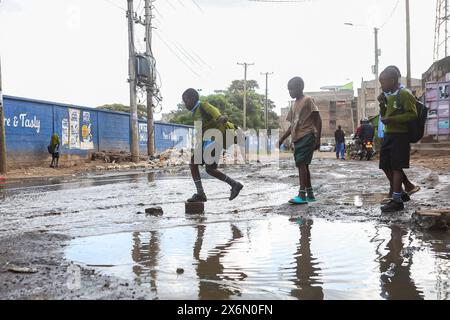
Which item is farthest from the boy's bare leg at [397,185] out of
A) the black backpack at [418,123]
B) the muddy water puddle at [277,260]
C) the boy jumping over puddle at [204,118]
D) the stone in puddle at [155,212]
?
the stone in puddle at [155,212]

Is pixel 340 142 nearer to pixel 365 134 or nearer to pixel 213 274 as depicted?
pixel 365 134

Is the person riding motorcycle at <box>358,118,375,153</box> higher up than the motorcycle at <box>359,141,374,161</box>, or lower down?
higher up

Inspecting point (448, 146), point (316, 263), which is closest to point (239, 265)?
point (316, 263)

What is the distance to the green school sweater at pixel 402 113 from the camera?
16.0 ft

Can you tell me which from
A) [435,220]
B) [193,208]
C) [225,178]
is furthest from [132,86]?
[435,220]

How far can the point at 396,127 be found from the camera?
4969mm

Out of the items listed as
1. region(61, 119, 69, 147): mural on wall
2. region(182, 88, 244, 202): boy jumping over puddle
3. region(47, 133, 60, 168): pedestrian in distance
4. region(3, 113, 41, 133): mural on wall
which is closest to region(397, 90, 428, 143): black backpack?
region(182, 88, 244, 202): boy jumping over puddle

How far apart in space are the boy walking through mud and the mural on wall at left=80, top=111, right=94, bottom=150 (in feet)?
63.5

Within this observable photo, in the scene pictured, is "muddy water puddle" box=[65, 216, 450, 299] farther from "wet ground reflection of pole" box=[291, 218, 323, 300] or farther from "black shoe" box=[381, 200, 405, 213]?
"black shoe" box=[381, 200, 405, 213]

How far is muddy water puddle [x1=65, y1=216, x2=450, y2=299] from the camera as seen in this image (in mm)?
2418

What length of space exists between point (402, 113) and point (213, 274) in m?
3.13

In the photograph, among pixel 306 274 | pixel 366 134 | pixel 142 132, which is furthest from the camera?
pixel 142 132

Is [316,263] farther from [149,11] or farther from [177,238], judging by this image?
[149,11]

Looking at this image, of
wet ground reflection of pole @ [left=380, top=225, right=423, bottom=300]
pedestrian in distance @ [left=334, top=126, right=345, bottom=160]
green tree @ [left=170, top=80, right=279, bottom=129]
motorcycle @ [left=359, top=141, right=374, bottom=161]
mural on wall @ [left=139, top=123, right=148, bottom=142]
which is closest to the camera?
wet ground reflection of pole @ [left=380, top=225, right=423, bottom=300]
